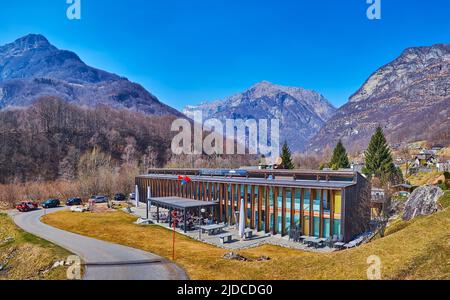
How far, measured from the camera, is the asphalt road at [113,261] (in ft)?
61.5

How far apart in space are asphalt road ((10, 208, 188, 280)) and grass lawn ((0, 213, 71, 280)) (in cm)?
121

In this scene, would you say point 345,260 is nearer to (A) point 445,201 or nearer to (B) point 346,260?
(B) point 346,260

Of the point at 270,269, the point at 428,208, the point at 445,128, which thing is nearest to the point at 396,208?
the point at 428,208

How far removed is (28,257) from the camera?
2627 centimetres

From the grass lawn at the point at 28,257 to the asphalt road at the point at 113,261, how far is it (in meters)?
1.21

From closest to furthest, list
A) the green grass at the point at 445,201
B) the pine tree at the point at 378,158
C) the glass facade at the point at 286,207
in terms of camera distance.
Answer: the green grass at the point at 445,201
the glass facade at the point at 286,207
the pine tree at the point at 378,158

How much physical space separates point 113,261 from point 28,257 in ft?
32.8

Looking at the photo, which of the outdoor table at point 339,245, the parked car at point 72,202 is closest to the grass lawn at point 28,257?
the outdoor table at point 339,245

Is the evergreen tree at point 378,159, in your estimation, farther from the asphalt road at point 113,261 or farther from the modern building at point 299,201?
the asphalt road at point 113,261

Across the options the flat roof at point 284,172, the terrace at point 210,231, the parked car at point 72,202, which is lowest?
the parked car at point 72,202
